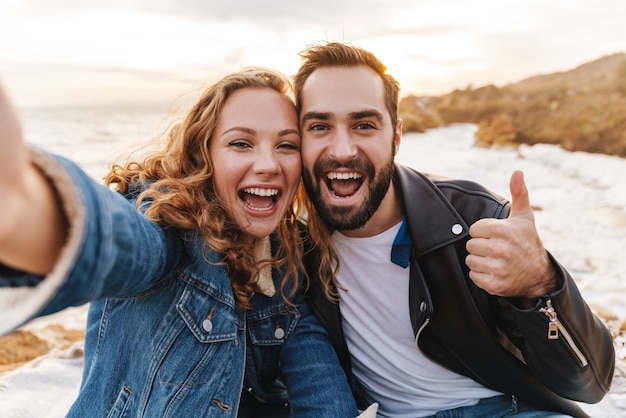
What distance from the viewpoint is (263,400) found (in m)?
2.33

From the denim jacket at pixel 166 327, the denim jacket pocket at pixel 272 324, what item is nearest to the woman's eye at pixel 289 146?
the denim jacket at pixel 166 327

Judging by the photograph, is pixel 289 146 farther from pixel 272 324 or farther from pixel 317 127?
pixel 272 324

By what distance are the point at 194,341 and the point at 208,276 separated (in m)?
0.24

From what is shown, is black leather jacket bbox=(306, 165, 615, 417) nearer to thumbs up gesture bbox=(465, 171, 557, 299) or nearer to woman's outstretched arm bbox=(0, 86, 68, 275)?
thumbs up gesture bbox=(465, 171, 557, 299)

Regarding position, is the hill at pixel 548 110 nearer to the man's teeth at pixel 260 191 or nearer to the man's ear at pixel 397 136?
the man's ear at pixel 397 136

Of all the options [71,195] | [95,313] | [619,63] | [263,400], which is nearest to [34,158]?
[71,195]

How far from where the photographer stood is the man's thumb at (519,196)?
5.20ft

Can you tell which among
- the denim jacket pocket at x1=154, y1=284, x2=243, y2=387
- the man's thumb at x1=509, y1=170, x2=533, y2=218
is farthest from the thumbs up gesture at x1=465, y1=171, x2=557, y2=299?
the denim jacket pocket at x1=154, y1=284, x2=243, y2=387

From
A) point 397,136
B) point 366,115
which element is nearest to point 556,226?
point 397,136

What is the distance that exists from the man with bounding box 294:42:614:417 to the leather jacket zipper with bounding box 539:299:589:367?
8 cm

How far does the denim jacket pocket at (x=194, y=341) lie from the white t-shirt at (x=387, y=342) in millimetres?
661

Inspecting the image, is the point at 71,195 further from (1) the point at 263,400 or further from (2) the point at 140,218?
(1) the point at 263,400

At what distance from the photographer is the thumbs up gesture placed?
5.14ft

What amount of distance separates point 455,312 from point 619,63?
17.9 metres
